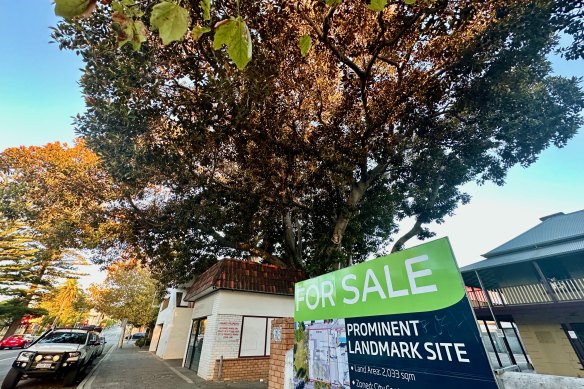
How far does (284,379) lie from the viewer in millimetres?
5508

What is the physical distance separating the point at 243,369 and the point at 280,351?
6.58 metres

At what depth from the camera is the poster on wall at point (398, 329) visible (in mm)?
2389

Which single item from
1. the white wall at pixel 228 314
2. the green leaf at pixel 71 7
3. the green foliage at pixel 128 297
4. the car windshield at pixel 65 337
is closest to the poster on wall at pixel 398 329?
the green leaf at pixel 71 7

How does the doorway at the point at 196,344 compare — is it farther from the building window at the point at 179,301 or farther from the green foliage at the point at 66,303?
the green foliage at the point at 66,303

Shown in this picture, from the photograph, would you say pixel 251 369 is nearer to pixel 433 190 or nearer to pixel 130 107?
pixel 130 107

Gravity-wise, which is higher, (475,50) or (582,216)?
(475,50)

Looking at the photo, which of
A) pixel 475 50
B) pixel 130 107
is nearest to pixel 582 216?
pixel 475 50

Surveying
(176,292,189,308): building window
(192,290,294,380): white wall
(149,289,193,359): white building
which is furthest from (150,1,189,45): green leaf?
(176,292,189,308): building window

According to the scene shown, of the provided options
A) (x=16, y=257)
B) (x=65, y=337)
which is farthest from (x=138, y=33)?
(x=16, y=257)

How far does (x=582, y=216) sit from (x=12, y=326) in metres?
47.0

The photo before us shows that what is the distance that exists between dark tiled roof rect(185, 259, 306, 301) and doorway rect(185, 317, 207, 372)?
1.68 meters

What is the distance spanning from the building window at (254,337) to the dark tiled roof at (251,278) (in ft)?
4.32

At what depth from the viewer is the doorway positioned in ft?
41.9

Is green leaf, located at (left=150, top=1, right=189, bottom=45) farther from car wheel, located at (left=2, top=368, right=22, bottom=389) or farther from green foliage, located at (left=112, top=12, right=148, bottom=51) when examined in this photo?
car wheel, located at (left=2, top=368, right=22, bottom=389)
